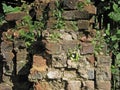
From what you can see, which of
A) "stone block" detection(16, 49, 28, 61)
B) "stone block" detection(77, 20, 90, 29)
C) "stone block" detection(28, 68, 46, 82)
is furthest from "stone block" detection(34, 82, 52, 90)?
"stone block" detection(77, 20, 90, 29)

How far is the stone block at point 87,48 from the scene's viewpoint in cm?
426

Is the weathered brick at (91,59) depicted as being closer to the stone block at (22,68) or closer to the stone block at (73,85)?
the stone block at (73,85)

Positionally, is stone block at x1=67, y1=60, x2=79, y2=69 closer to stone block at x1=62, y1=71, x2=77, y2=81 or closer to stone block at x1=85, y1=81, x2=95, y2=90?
stone block at x1=62, y1=71, x2=77, y2=81

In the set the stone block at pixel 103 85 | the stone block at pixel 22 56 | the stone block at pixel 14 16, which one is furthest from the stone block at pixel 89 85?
the stone block at pixel 14 16

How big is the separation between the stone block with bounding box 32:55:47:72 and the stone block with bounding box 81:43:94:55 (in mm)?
444

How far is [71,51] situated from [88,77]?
1.13 ft

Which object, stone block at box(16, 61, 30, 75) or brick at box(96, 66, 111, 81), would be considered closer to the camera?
brick at box(96, 66, 111, 81)

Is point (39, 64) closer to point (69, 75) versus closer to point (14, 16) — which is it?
point (69, 75)

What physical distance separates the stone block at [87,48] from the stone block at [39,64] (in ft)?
1.46

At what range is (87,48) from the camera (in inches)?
168

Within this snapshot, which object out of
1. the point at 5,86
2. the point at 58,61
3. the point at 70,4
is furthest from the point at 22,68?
the point at 70,4

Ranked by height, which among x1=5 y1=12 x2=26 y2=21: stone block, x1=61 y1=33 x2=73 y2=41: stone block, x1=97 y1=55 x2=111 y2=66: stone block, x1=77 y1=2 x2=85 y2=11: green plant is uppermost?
x1=77 y1=2 x2=85 y2=11: green plant

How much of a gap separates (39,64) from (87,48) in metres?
0.56

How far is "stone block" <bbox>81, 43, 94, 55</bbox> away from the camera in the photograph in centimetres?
426
